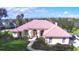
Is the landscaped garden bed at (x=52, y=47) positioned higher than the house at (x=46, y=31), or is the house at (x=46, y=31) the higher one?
the house at (x=46, y=31)

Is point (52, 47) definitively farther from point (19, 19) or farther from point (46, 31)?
point (19, 19)

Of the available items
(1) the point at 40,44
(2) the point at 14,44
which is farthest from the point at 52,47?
(2) the point at 14,44

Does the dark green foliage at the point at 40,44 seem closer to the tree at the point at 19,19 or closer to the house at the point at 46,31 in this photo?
the house at the point at 46,31

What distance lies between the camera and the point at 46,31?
178 centimetres

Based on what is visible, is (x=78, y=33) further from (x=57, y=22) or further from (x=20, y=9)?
(x=20, y=9)

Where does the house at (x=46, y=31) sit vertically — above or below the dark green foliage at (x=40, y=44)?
above

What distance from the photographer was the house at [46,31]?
1.77 metres

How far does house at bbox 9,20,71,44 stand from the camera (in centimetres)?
177

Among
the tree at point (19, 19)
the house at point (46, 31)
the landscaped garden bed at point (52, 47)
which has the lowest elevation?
the landscaped garden bed at point (52, 47)

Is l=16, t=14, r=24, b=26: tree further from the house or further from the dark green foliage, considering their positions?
the dark green foliage

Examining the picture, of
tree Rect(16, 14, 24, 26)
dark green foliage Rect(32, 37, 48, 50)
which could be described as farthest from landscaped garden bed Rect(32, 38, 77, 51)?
tree Rect(16, 14, 24, 26)

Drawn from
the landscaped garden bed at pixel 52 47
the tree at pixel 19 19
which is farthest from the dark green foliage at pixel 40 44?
the tree at pixel 19 19

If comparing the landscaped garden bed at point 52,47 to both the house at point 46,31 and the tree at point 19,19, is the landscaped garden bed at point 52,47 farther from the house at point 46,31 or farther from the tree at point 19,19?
the tree at point 19,19
